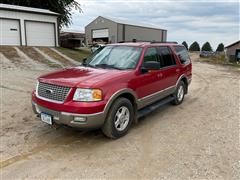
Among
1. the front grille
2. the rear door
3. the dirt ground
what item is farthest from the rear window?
the front grille

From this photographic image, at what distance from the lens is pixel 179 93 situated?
7367 mm

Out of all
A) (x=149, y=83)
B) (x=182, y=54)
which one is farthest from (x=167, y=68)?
(x=182, y=54)

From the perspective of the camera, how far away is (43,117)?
4.53 meters

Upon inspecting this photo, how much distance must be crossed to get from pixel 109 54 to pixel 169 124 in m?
2.17

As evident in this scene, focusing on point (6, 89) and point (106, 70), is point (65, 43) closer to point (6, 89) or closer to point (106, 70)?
point (6, 89)

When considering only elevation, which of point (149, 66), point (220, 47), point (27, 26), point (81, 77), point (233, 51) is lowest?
Answer: point (81, 77)

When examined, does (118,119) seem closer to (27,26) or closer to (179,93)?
(179,93)

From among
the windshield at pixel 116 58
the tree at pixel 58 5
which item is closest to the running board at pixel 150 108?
the windshield at pixel 116 58

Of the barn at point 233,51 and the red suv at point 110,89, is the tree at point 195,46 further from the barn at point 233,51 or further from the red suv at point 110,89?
the red suv at point 110,89

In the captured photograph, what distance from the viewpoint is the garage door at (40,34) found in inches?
861

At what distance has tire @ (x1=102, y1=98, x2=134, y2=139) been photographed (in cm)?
450

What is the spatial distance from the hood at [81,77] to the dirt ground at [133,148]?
117cm

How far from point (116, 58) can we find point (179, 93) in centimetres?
274

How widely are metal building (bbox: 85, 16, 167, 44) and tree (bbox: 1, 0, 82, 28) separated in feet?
57.4
